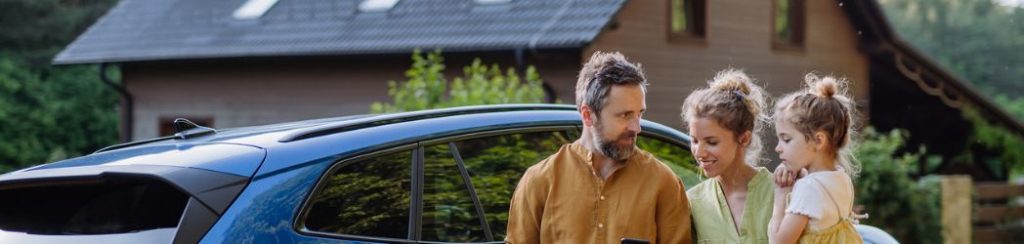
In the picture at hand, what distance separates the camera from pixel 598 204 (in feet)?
12.1

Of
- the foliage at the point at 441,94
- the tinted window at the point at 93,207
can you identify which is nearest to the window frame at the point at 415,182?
the tinted window at the point at 93,207

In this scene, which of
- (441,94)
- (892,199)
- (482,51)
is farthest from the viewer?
(482,51)

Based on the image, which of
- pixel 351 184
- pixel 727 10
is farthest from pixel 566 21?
pixel 351 184

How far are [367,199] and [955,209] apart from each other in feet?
34.4

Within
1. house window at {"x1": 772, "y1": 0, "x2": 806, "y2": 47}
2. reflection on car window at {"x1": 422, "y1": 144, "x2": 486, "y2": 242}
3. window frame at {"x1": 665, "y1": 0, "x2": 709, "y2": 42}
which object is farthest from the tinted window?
house window at {"x1": 772, "y1": 0, "x2": 806, "y2": 47}

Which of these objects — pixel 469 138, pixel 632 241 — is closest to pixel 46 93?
pixel 469 138

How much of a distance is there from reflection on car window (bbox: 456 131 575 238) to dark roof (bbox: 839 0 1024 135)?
50.0 ft

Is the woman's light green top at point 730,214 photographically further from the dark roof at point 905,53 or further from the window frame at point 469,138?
the dark roof at point 905,53

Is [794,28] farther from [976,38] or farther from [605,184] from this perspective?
[976,38]

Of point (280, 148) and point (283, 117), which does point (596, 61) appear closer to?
point (280, 148)

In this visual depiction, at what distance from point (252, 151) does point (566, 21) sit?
1178cm

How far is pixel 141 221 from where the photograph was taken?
3.76 metres

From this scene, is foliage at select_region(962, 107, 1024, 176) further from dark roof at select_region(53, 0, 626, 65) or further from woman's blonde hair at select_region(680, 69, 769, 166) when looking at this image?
woman's blonde hair at select_region(680, 69, 769, 166)

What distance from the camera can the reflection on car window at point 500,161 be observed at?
452cm
